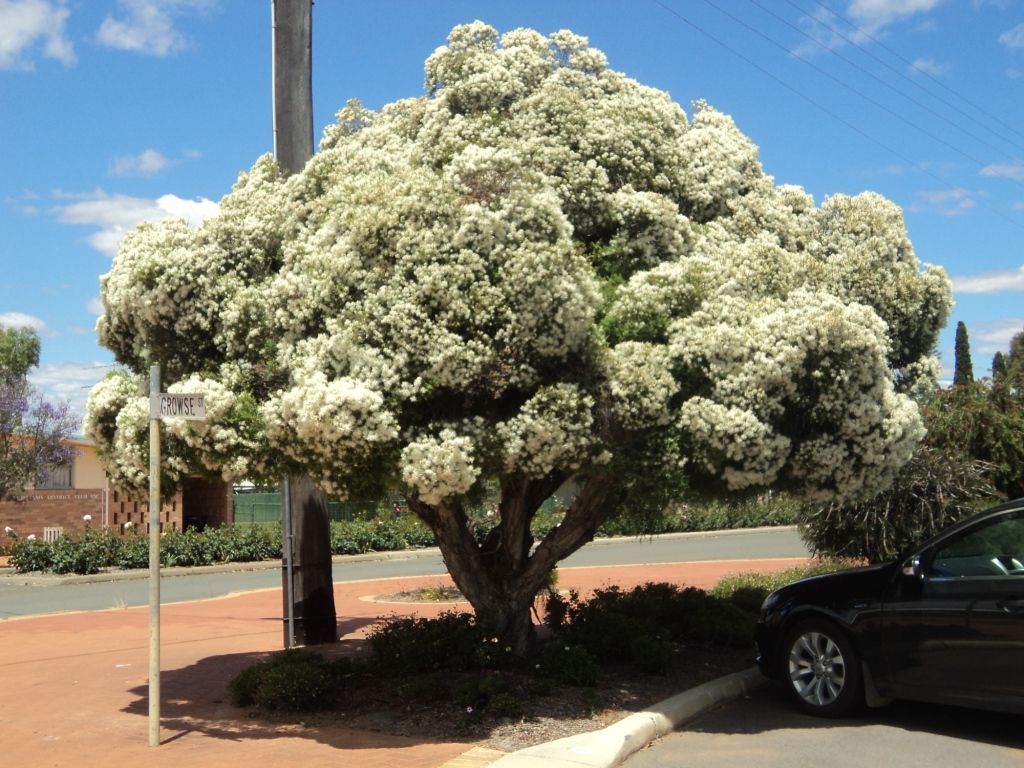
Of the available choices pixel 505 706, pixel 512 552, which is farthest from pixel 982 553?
pixel 512 552

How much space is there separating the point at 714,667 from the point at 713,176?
4503 millimetres

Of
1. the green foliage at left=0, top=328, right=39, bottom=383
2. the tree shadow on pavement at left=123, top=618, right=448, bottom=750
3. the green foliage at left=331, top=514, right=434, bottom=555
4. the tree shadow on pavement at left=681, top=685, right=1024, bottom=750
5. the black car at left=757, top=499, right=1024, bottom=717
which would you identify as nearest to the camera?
the black car at left=757, top=499, right=1024, bottom=717

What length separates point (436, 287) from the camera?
24.3ft

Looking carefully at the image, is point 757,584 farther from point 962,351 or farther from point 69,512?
point 962,351

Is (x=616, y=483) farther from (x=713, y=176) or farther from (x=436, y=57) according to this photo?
(x=436, y=57)

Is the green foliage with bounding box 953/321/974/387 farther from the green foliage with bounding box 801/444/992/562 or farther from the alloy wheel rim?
the alloy wheel rim

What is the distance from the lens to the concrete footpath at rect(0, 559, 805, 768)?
7.01 m

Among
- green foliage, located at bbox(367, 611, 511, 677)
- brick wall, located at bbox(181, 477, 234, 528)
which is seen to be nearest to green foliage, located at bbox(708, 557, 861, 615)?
green foliage, located at bbox(367, 611, 511, 677)

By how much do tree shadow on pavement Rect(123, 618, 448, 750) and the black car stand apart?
10.3ft

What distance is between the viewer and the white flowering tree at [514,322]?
7434 millimetres

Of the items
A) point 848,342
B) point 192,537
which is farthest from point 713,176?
→ point 192,537

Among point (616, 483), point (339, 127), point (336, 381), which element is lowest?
point (616, 483)

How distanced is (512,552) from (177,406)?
3521 millimetres

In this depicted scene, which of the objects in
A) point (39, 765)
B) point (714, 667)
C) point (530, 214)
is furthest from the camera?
point (714, 667)
